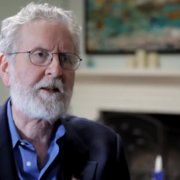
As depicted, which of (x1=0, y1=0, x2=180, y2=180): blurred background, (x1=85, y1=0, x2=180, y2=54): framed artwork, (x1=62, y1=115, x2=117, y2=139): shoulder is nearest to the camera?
(x1=62, y1=115, x2=117, y2=139): shoulder

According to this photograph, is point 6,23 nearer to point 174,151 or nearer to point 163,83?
point 163,83

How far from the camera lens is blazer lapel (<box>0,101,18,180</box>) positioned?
3.52 ft

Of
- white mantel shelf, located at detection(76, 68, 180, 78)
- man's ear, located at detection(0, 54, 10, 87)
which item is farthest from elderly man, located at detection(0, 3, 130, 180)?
white mantel shelf, located at detection(76, 68, 180, 78)

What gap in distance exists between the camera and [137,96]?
3.41 meters

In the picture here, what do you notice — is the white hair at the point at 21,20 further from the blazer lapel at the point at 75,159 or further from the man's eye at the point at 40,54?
the blazer lapel at the point at 75,159

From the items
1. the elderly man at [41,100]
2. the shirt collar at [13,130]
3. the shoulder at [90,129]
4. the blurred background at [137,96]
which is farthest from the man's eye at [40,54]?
the blurred background at [137,96]

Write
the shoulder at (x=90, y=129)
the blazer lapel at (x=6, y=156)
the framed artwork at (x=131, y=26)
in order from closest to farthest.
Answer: the blazer lapel at (x=6, y=156) → the shoulder at (x=90, y=129) → the framed artwork at (x=131, y=26)

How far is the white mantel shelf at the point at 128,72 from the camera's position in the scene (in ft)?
10.4

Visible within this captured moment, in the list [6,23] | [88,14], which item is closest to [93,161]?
[6,23]

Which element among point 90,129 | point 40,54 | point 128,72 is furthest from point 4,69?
point 128,72

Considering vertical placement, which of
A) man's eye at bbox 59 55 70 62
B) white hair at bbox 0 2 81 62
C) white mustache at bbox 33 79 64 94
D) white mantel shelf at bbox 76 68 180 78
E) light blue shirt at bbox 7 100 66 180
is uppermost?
white hair at bbox 0 2 81 62

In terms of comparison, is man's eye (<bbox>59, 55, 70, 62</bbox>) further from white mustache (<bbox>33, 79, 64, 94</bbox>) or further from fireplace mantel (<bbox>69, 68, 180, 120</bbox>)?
fireplace mantel (<bbox>69, 68, 180, 120</bbox>)

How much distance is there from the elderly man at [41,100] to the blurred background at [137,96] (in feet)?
6.88

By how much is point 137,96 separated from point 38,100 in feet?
7.80
